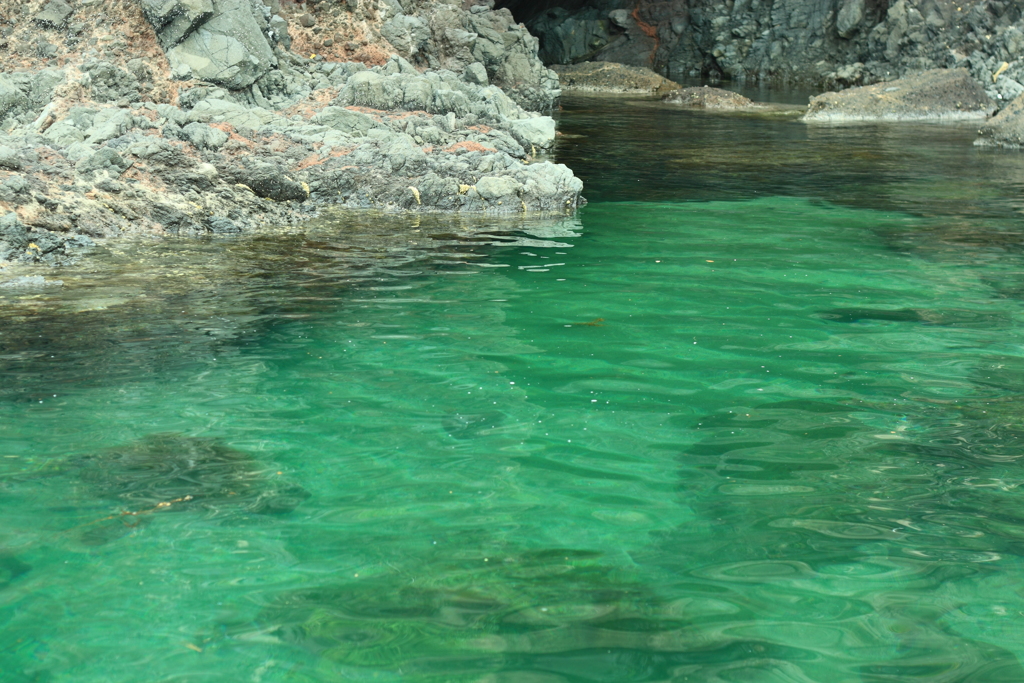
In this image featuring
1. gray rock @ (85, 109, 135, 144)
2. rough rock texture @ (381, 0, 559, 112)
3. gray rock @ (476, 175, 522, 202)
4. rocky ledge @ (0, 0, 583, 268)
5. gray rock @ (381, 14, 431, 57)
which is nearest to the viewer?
rocky ledge @ (0, 0, 583, 268)

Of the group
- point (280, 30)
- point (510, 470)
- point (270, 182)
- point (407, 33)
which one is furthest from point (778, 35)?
point (510, 470)

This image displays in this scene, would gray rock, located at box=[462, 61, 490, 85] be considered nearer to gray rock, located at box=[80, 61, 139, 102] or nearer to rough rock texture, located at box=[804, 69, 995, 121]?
gray rock, located at box=[80, 61, 139, 102]

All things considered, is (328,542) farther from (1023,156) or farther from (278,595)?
(1023,156)

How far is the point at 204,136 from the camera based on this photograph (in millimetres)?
10406

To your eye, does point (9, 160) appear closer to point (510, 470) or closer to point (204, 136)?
point (204, 136)

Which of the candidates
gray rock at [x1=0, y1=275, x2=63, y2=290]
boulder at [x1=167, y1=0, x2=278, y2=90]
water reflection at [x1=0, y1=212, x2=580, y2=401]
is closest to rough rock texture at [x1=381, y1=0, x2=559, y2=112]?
boulder at [x1=167, y1=0, x2=278, y2=90]

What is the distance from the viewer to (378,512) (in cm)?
404

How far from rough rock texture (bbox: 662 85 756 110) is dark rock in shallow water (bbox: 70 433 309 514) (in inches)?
847

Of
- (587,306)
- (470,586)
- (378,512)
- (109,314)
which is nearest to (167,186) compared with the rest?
(109,314)

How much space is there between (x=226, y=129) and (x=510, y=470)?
25.4 ft

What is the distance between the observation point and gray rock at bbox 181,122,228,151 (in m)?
10.3

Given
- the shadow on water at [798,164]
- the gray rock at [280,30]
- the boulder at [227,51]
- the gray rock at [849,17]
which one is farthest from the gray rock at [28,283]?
the gray rock at [849,17]

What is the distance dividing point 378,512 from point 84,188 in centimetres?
631

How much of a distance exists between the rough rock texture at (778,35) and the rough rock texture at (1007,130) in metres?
9.79
